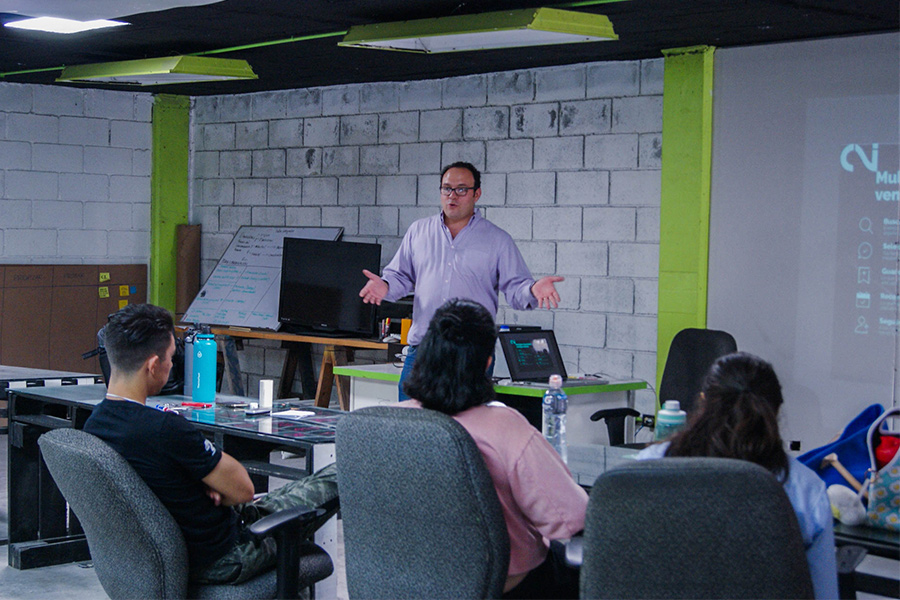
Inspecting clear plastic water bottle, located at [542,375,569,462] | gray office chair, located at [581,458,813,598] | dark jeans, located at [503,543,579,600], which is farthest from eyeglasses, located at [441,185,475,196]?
gray office chair, located at [581,458,813,598]

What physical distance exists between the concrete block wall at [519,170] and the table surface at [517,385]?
1089mm

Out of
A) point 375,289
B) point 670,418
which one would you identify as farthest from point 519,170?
point 670,418

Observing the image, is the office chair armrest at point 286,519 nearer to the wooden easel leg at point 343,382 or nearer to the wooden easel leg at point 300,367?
the wooden easel leg at point 343,382

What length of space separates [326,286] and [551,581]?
4386 millimetres

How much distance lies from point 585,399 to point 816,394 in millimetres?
1285

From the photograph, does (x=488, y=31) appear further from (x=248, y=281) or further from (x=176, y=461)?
(x=248, y=281)

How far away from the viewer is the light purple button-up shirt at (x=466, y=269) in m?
4.34

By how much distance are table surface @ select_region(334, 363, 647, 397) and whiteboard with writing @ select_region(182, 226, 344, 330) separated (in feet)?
6.78

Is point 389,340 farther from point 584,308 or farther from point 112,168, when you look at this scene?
point 112,168

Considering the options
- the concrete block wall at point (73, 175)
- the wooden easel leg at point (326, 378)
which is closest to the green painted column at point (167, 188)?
the concrete block wall at point (73, 175)

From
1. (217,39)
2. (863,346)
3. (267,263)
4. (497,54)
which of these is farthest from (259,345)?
(863,346)

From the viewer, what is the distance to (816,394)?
5039mm

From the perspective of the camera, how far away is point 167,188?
796cm

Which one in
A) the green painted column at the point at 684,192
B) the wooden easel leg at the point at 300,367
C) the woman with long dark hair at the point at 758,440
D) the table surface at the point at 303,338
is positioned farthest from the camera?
the wooden easel leg at the point at 300,367
